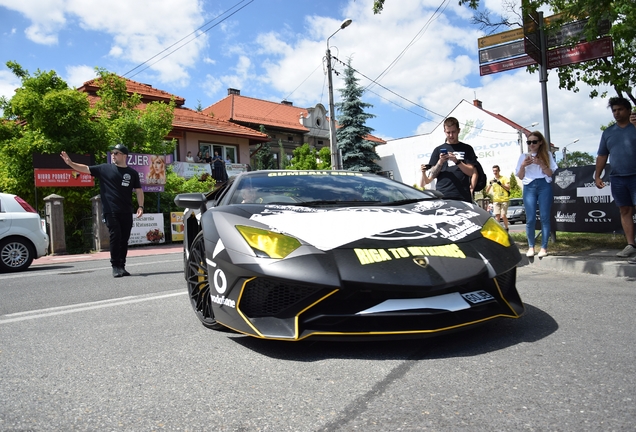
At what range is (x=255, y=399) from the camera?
1.97 metres

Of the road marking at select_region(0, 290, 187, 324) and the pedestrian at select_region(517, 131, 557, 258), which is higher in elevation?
the pedestrian at select_region(517, 131, 557, 258)

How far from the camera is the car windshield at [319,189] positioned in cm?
342

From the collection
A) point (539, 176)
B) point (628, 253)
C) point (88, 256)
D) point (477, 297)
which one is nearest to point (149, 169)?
point (88, 256)

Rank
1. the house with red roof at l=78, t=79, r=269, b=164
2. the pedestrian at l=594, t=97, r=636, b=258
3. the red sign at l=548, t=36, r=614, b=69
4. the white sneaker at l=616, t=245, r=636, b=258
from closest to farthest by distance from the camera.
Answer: the pedestrian at l=594, t=97, r=636, b=258 < the white sneaker at l=616, t=245, r=636, b=258 < the red sign at l=548, t=36, r=614, b=69 < the house with red roof at l=78, t=79, r=269, b=164

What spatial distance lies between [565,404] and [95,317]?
329cm

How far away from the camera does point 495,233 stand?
2982 mm

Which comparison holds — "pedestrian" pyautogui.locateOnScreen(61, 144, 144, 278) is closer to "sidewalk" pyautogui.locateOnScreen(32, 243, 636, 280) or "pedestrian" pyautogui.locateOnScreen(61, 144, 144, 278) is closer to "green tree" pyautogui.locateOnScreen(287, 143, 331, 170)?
"sidewalk" pyautogui.locateOnScreen(32, 243, 636, 280)

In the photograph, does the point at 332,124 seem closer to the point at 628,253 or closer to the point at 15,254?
the point at 15,254

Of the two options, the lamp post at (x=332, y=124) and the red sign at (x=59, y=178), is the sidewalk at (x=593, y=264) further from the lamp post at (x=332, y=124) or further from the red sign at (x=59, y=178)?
the lamp post at (x=332, y=124)

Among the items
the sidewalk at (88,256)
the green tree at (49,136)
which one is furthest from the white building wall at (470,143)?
the sidewalk at (88,256)

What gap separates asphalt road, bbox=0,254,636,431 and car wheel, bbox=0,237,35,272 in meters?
5.45

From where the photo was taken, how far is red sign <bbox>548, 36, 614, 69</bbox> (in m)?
7.45

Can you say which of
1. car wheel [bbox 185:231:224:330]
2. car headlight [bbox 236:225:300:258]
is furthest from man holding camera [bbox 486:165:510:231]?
car headlight [bbox 236:225:300:258]

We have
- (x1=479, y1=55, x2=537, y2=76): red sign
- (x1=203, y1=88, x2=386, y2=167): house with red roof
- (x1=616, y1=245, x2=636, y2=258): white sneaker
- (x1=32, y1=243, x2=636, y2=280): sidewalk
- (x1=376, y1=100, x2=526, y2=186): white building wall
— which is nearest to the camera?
(x1=32, y1=243, x2=636, y2=280): sidewalk
